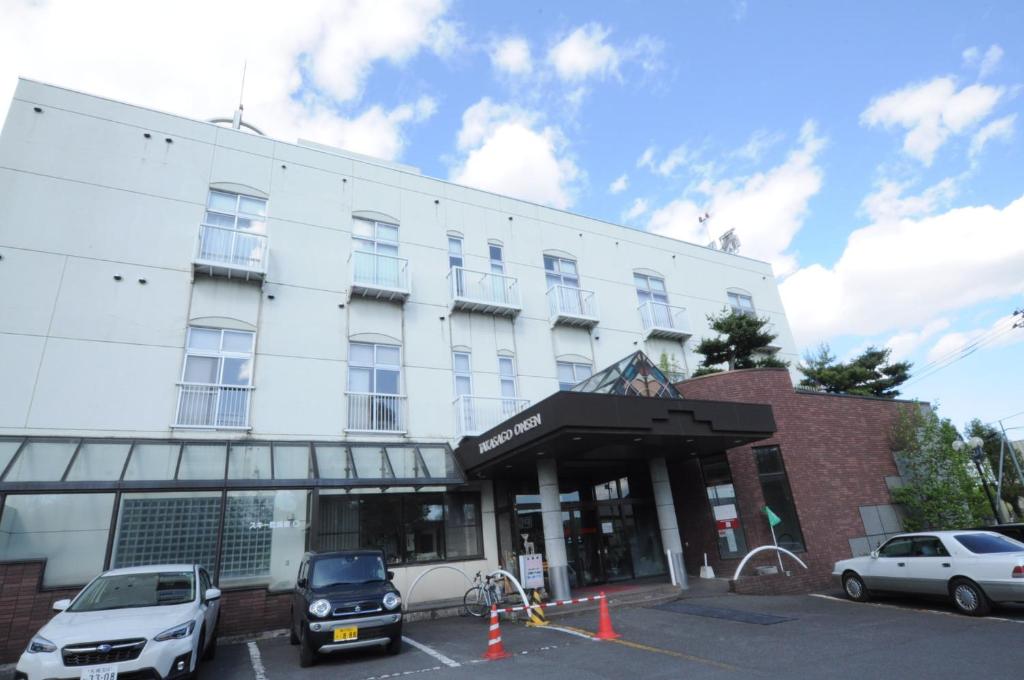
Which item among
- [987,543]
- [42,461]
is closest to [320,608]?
[42,461]

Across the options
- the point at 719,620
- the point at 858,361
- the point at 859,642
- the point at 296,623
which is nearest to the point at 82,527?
the point at 296,623

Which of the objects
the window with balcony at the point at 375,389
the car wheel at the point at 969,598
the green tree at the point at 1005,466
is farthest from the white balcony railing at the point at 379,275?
the green tree at the point at 1005,466

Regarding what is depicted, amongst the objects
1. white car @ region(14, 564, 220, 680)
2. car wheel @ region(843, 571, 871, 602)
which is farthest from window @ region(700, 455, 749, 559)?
white car @ region(14, 564, 220, 680)

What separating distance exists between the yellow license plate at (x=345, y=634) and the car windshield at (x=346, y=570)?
Answer: 3.26 feet

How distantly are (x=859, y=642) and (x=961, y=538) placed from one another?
147 inches

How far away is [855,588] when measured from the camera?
37.6 feet

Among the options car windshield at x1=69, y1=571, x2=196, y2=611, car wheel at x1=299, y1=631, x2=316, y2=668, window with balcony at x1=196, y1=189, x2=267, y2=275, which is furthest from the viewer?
window with balcony at x1=196, y1=189, x2=267, y2=275

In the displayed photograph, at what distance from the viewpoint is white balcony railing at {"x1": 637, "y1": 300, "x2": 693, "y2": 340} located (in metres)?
19.9

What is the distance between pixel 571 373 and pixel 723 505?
613 cm

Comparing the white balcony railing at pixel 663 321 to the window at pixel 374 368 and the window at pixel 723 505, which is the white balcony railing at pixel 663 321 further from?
the window at pixel 374 368

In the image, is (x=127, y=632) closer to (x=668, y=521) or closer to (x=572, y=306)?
(x=668, y=521)

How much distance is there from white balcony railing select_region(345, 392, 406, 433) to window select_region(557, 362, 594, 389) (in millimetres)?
5440

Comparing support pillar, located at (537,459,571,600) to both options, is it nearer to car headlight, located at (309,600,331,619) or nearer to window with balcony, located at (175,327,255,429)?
car headlight, located at (309,600,331,619)

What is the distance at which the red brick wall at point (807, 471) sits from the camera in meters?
14.0
